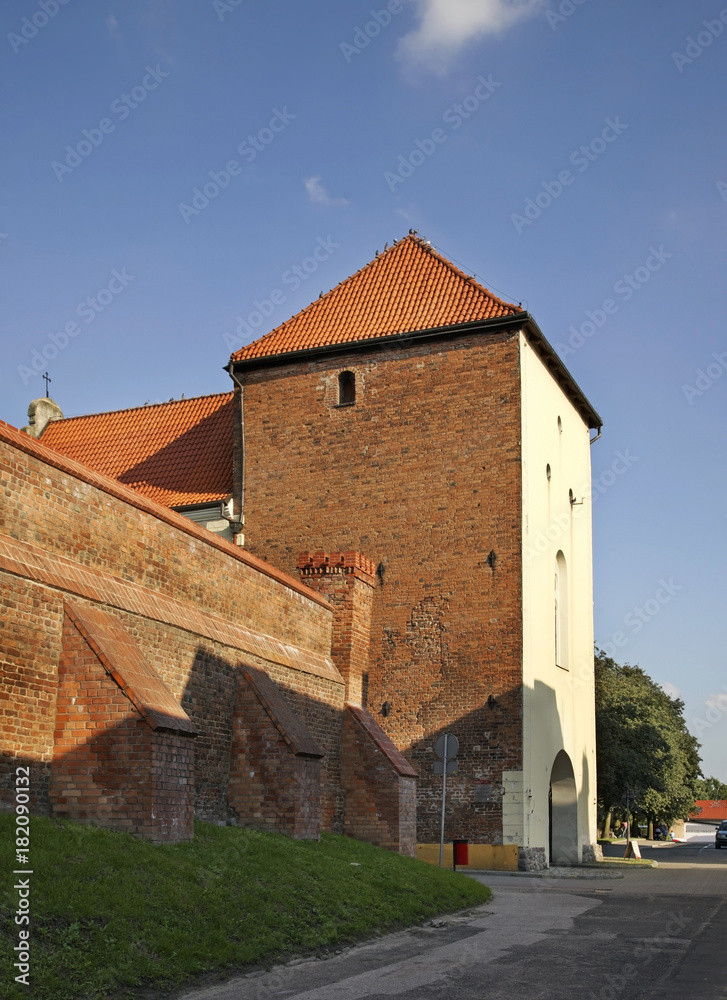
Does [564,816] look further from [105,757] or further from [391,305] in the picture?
[105,757]

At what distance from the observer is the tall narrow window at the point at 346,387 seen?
24.3 metres

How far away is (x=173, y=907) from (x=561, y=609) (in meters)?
18.9

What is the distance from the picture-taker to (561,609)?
26.6m

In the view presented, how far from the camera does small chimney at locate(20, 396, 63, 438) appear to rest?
32.4 meters

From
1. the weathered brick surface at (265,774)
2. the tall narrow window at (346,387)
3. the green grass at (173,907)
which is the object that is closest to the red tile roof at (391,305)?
the tall narrow window at (346,387)

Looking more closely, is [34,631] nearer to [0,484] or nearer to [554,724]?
[0,484]

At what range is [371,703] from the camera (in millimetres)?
22547

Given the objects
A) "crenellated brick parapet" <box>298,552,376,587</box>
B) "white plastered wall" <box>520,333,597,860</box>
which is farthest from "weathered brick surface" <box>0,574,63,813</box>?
"white plastered wall" <box>520,333,597,860</box>

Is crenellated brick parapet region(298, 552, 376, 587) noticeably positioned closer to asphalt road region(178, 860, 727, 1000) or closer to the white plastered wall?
the white plastered wall

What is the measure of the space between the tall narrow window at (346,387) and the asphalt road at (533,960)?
1208 cm

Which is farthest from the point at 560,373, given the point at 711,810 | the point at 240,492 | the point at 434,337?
the point at 711,810

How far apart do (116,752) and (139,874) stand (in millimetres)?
1971

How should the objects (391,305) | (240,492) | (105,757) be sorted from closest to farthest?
1. (105,757)
2. (240,492)
3. (391,305)

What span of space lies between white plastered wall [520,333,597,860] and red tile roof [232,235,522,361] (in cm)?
179
